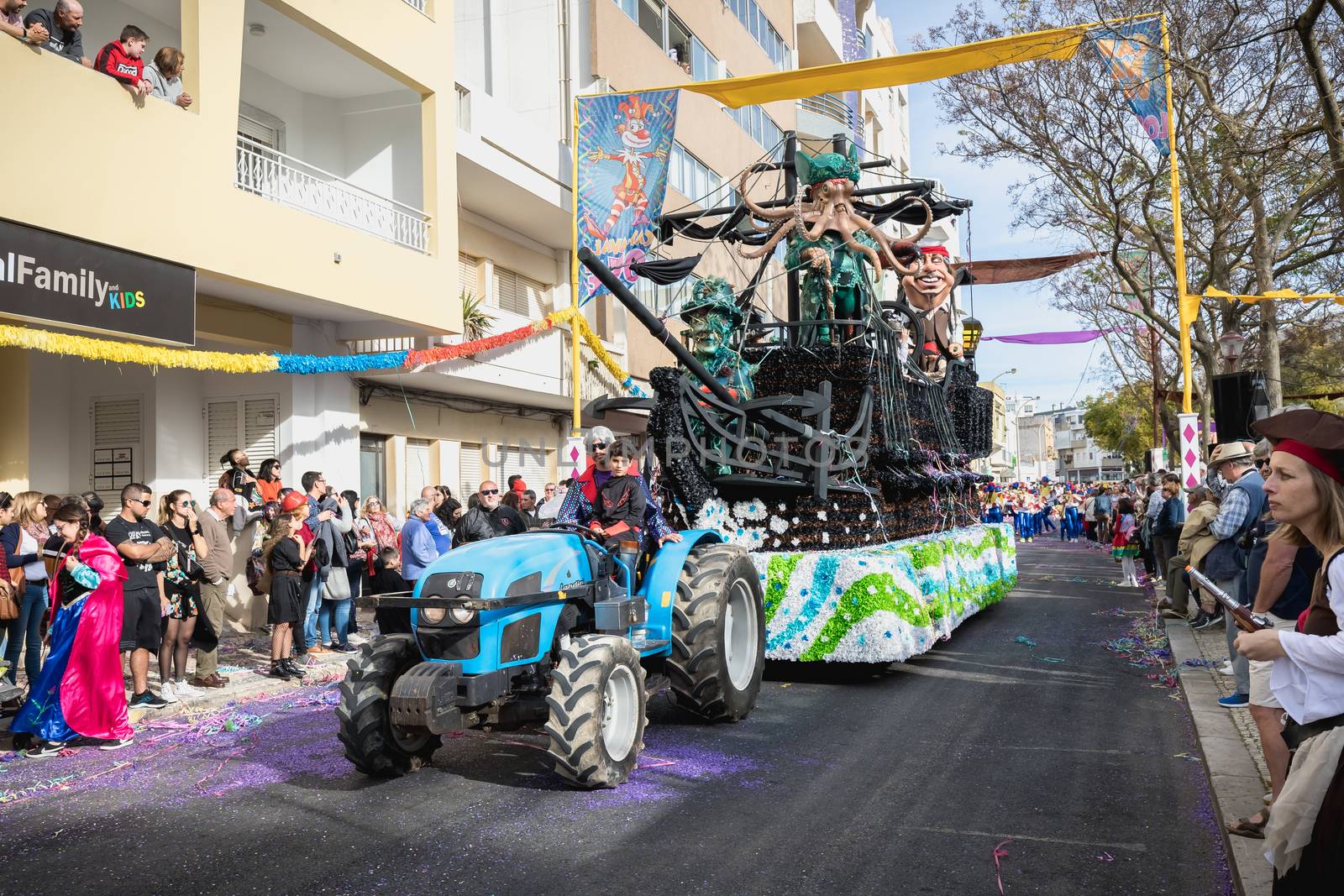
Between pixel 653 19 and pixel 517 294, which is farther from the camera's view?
pixel 653 19

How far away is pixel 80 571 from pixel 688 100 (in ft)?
68.5

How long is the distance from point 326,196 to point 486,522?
590 centimetres

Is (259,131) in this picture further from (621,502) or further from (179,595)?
(621,502)

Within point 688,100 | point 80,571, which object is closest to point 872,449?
point 80,571

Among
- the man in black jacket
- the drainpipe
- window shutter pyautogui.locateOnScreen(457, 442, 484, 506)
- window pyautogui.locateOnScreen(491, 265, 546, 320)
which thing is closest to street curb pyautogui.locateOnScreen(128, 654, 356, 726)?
the man in black jacket

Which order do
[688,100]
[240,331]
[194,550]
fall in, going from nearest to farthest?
[194,550]
[240,331]
[688,100]

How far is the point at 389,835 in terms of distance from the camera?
16.4ft

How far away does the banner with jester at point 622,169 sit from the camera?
14.2 metres

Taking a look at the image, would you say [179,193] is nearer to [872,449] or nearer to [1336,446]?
[872,449]

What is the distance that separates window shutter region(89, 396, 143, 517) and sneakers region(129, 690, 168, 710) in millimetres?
6197

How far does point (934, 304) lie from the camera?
14.6 meters

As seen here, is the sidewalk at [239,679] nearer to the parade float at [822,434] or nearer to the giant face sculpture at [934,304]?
the parade float at [822,434]

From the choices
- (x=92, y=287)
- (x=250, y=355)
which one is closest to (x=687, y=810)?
(x=92, y=287)

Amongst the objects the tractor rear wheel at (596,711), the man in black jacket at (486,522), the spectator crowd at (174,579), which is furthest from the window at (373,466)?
the tractor rear wheel at (596,711)
